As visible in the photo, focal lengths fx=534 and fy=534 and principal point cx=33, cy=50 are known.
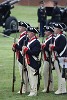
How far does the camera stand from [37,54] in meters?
13.2

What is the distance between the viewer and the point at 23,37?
13680mm

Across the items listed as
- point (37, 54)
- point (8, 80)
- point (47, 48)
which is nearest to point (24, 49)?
point (37, 54)

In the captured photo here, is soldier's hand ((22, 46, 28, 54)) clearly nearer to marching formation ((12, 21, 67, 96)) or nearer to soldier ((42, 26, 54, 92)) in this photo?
marching formation ((12, 21, 67, 96))

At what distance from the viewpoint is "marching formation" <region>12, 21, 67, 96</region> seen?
13.2 metres

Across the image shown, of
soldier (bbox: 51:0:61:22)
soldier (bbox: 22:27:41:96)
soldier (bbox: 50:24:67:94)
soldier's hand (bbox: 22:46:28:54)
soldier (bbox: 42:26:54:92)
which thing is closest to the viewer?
soldier's hand (bbox: 22:46:28:54)

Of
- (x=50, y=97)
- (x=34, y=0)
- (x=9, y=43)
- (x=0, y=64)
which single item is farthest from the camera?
(x=34, y=0)

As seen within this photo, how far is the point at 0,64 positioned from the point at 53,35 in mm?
5634

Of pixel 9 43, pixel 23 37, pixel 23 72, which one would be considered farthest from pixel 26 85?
pixel 9 43

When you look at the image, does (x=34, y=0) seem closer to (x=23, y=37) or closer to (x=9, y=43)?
(x=9, y=43)

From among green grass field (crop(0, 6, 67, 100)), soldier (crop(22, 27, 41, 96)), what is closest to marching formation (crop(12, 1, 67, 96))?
soldier (crop(22, 27, 41, 96))

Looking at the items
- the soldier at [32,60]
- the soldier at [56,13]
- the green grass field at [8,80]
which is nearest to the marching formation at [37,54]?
the soldier at [32,60]

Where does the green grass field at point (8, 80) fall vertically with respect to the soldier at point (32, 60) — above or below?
below

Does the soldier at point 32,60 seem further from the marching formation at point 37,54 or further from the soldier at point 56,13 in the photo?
the soldier at point 56,13

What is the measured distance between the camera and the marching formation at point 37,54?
43.4 ft
